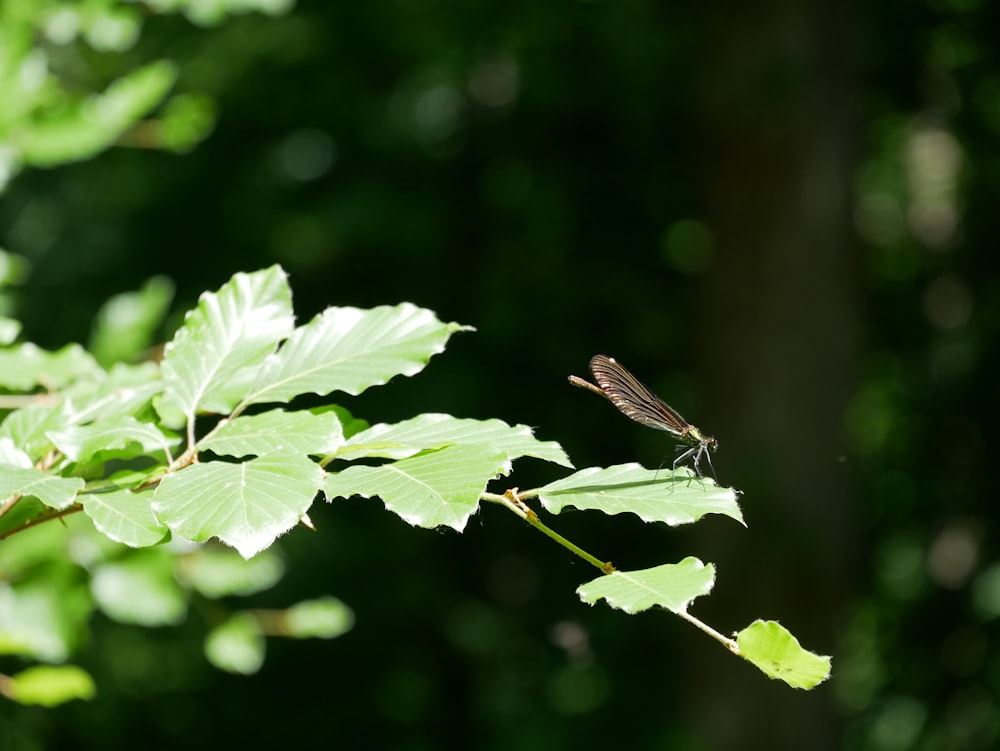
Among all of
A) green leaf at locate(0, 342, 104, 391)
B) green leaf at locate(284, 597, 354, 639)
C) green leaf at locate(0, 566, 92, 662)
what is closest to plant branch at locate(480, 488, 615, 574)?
green leaf at locate(0, 342, 104, 391)

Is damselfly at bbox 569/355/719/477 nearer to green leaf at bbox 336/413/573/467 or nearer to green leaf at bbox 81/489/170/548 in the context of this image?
green leaf at bbox 336/413/573/467

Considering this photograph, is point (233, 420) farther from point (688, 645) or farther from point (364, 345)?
point (688, 645)

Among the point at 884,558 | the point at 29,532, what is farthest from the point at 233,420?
the point at 884,558

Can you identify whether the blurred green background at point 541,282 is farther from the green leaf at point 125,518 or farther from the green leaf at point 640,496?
the green leaf at point 125,518

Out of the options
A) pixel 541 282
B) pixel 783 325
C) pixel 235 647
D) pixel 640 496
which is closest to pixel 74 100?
pixel 235 647

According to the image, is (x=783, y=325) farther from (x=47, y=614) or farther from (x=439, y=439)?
(x=439, y=439)

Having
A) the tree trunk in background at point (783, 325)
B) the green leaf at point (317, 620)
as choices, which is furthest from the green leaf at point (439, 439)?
the tree trunk in background at point (783, 325)

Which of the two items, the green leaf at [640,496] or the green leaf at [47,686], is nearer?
the green leaf at [640,496]
